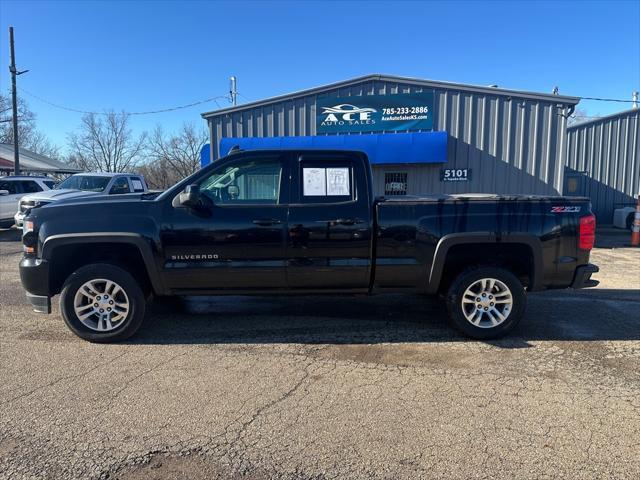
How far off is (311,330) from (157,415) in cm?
211

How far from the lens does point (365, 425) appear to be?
9.89 ft

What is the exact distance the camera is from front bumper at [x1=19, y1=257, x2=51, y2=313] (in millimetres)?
4453

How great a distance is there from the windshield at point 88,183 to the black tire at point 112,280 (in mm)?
9779

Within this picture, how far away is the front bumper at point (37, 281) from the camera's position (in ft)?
14.6

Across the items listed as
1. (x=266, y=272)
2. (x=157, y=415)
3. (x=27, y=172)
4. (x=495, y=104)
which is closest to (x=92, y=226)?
(x=266, y=272)

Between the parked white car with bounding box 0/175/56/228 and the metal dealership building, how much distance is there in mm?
6045

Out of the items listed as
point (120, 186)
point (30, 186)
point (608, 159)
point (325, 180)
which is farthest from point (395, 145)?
point (30, 186)

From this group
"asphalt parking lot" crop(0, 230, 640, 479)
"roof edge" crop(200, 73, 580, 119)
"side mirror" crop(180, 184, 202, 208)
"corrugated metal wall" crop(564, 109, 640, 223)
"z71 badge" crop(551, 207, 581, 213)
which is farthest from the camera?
"corrugated metal wall" crop(564, 109, 640, 223)

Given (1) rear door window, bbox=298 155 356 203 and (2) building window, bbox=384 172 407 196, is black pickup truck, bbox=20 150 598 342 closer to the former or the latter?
(1) rear door window, bbox=298 155 356 203

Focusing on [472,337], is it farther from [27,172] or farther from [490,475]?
[27,172]

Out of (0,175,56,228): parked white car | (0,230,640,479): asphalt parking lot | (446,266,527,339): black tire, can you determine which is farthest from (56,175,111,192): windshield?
(446,266,527,339): black tire

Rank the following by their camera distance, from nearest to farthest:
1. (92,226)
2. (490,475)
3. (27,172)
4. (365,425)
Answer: (490,475) < (365,425) < (92,226) < (27,172)

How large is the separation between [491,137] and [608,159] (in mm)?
8458

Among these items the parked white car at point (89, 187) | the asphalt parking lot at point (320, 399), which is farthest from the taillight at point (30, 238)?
the parked white car at point (89, 187)
